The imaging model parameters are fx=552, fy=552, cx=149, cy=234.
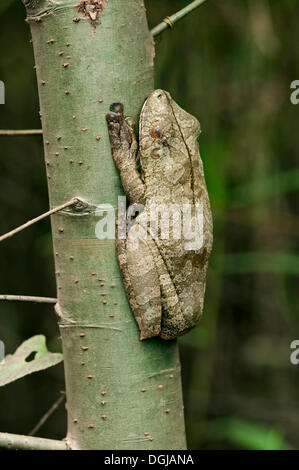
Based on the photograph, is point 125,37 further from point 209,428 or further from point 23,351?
point 209,428

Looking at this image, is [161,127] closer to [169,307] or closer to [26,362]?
[169,307]

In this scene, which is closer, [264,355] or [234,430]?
[234,430]

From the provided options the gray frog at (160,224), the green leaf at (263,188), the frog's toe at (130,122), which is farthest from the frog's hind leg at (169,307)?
the green leaf at (263,188)

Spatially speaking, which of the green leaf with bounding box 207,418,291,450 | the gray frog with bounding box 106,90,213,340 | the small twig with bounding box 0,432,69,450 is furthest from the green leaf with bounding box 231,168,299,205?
the small twig with bounding box 0,432,69,450
